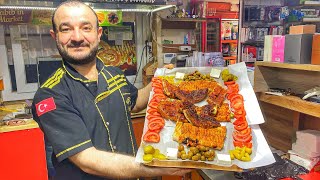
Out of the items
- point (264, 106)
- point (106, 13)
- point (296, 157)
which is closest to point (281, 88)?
point (264, 106)

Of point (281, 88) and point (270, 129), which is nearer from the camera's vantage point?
point (281, 88)

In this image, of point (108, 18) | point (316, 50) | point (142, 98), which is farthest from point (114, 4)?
point (316, 50)

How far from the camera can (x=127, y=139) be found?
156 centimetres

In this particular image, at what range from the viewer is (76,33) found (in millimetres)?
1340

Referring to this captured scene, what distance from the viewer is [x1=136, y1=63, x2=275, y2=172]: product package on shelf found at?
118 cm

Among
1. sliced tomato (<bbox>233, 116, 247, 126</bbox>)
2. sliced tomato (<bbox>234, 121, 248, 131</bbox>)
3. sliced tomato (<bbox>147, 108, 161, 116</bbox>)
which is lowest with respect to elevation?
sliced tomato (<bbox>234, 121, 248, 131</bbox>)

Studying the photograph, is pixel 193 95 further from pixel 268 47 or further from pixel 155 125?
pixel 268 47

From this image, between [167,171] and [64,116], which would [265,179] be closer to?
[167,171]

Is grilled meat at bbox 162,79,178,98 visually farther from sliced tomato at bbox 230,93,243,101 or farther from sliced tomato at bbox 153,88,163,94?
sliced tomato at bbox 230,93,243,101

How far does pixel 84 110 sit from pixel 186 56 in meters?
2.24

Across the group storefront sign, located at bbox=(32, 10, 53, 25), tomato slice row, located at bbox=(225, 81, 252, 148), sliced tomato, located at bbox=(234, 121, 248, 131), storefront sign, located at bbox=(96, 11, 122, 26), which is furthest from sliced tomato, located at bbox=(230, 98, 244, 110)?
storefront sign, located at bbox=(32, 10, 53, 25)

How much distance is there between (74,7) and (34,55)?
193cm

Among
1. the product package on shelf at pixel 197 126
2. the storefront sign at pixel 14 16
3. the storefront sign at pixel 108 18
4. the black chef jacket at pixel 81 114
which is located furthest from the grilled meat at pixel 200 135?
the storefront sign at pixel 14 16

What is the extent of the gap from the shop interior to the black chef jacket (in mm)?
186
